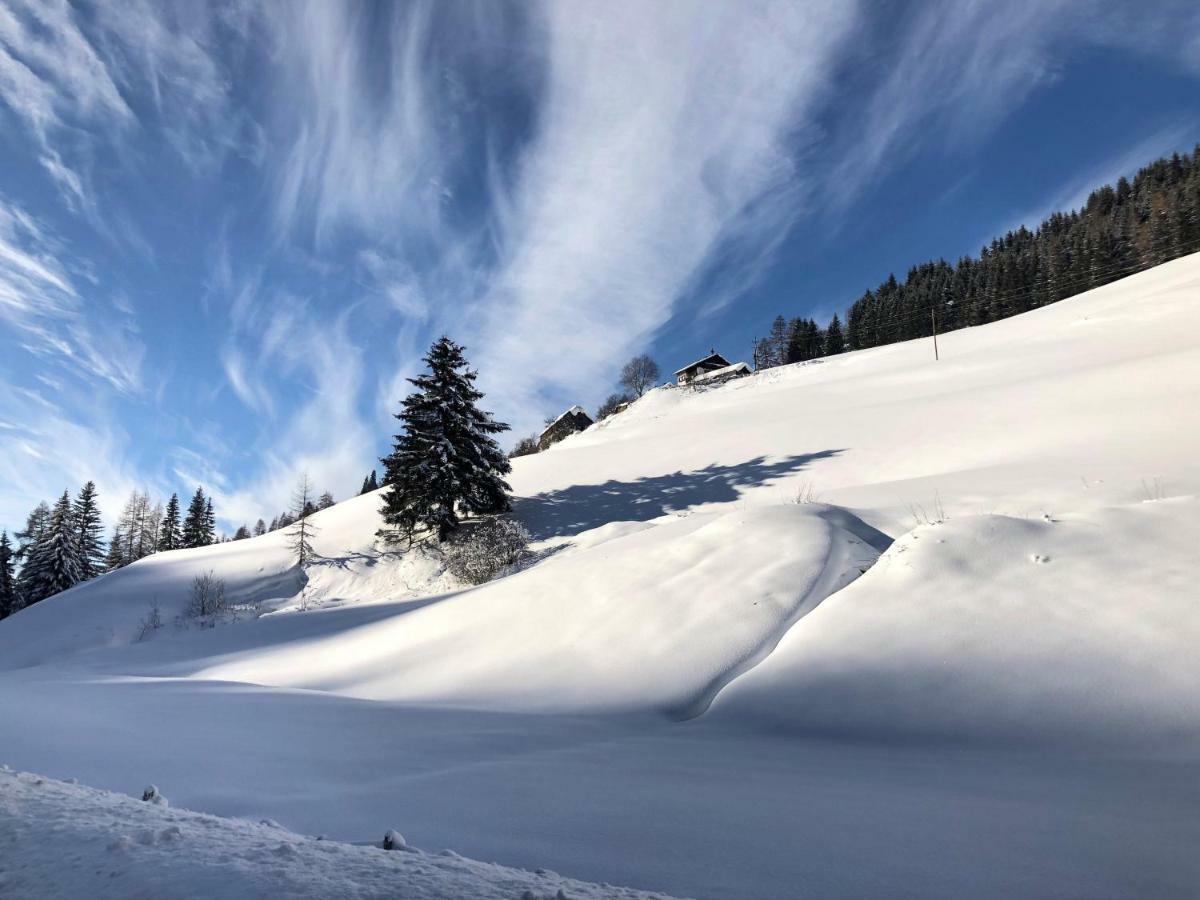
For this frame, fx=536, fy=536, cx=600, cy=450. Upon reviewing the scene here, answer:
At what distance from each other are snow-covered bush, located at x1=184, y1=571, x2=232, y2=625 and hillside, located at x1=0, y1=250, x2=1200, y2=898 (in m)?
6.58

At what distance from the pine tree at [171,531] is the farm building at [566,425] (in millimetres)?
38679

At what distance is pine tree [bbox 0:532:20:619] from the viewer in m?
39.5

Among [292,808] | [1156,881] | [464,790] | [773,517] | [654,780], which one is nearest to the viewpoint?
[1156,881]

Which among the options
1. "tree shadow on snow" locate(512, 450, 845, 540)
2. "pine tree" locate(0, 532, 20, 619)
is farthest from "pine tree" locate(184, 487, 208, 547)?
"tree shadow on snow" locate(512, 450, 845, 540)

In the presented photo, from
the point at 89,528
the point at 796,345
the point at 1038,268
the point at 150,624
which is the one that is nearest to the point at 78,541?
the point at 89,528

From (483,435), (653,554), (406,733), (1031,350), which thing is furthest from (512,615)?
(1031,350)

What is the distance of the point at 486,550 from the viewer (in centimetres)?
1842

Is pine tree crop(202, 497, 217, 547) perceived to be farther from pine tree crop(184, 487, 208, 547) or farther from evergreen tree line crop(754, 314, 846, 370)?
evergreen tree line crop(754, 314, 846, 370)

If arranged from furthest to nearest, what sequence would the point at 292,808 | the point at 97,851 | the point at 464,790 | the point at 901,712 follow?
the point at 901,712 < the point at 464,790 < the point at 292,808 < the point at 97,851

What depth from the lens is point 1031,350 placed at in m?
30.4

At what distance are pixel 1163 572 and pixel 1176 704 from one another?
1720 mm

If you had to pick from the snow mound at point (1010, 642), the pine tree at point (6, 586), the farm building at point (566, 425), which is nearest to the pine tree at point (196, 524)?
the pine tree at point (6, 586)

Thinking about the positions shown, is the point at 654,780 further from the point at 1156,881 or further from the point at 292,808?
the point at 1156,881

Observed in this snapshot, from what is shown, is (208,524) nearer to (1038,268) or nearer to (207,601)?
(207,601)
